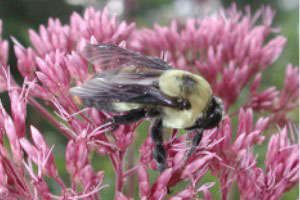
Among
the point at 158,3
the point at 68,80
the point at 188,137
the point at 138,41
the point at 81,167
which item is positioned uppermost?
the point at 158,3

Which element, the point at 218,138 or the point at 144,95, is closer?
the point at 144,95

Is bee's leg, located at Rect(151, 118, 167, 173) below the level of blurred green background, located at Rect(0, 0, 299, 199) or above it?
below

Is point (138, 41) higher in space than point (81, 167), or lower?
higher

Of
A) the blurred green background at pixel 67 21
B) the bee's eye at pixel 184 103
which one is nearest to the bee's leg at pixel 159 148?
the bee's eye at pixel 184 103

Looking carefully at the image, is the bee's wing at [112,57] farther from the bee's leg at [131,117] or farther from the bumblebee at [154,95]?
the bee's leg at [131,117]

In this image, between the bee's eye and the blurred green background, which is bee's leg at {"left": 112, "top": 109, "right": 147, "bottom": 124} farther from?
the blurred green background

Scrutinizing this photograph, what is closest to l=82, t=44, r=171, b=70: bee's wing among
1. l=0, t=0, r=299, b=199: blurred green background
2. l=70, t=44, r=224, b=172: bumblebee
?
l=70, t=44, r=224, b=172: bumblebee

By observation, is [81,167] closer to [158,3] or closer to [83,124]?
[83,124]

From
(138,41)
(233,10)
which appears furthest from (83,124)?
(233,10)
